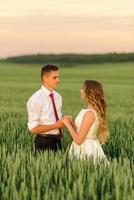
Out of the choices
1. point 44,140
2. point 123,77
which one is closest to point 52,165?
point 44,140

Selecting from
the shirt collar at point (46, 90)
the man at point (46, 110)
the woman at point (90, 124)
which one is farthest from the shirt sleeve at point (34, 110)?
the woman at point (90, 124)

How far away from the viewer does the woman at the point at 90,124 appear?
21.2ft

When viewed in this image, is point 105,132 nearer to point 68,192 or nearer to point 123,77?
point 68,192

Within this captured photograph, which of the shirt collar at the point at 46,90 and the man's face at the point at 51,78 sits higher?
the man's face at the point at 51,78

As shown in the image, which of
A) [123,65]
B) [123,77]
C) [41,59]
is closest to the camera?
[123,77]

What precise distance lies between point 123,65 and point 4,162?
56.4 meters

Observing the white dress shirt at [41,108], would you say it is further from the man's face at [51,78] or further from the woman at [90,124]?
the woman at [90,124]

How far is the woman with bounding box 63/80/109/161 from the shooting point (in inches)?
254

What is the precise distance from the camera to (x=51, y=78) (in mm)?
7070

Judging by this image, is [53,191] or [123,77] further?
[123,77]

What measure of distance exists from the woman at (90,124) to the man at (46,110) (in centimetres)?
37

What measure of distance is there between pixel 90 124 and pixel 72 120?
206mm

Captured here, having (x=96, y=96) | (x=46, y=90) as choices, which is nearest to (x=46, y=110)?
(x=46, y=90)

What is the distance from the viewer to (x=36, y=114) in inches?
283
